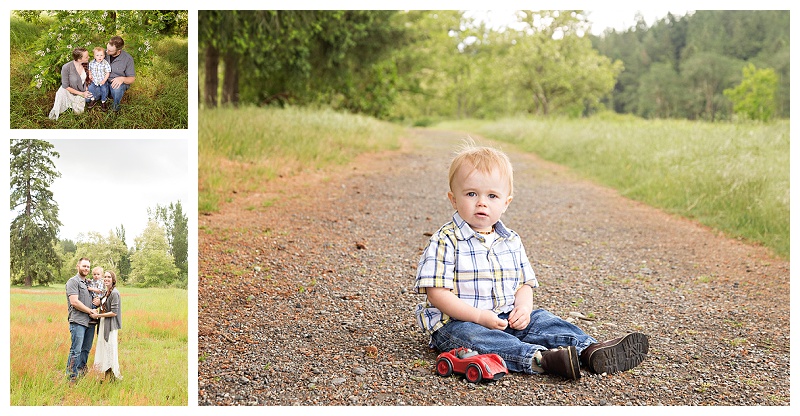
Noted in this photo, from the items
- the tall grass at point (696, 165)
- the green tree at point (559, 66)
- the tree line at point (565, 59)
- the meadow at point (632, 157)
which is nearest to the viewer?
the tall grass at point (696, 165)

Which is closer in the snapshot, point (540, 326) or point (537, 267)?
point (540, 326)

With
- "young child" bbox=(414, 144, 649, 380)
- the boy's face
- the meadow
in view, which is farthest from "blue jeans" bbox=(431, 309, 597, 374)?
the meadow

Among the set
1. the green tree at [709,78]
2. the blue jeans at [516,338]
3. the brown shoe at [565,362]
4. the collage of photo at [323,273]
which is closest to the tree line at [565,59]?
the green tree at [709,78]

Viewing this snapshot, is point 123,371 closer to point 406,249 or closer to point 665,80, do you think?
point 406,249

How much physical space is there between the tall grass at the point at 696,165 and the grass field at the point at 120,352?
4.87 metres

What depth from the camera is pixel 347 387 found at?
2.54m

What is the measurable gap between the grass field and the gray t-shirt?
24mm

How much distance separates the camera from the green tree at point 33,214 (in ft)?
7.75

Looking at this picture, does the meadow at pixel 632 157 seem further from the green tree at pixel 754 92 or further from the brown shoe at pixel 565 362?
the brown shoe at pixel 565 362

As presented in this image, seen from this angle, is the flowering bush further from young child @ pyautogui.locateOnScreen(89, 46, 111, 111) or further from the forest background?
the forest background

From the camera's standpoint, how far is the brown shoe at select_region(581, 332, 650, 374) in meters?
2.65

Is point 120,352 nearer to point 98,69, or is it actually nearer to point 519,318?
point 98,69

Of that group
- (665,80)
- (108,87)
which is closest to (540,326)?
(108,87)

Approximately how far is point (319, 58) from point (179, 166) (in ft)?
33.4
